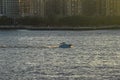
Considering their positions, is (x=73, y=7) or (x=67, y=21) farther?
(x=73, y=7)

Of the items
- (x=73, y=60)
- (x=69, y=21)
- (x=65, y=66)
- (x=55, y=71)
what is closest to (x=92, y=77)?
(x=55, y=71)

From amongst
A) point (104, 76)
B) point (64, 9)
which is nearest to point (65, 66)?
point (104, 76)

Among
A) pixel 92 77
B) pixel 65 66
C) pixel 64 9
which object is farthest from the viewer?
pixel 64 9

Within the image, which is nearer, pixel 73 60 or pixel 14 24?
pixel 73 60

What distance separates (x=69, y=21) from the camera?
A: 550 ft

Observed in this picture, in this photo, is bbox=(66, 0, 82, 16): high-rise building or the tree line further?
bbox=(66, 0, 82, 16): high-rise building

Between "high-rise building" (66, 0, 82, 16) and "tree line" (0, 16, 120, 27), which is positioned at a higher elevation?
"high-rise building" (66, 0, 82, 16)

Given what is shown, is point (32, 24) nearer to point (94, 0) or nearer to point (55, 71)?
point (94, 0)

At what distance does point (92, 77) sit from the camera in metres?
34.1

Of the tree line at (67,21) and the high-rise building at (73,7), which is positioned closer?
the tree line at (67,21)

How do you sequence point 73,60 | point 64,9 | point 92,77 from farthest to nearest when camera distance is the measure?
1. point 64,9
2. point 73,60
3. point 92,77

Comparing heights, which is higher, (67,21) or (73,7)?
(73,7)

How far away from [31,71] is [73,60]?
9.48 m

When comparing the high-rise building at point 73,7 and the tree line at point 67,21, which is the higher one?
the high-rise building at point 73,7
